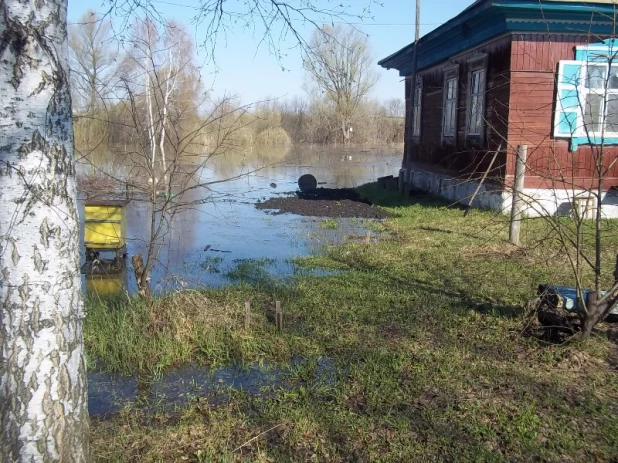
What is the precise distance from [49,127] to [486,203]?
1215 centimetres

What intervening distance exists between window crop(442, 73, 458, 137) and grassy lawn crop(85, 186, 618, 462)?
858 cm

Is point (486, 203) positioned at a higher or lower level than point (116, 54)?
lower

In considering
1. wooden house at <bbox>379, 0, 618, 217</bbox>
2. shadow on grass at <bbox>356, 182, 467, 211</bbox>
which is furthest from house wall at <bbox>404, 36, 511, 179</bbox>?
shadow on grass at <bbox>356, 182, 467, 211</bbox>

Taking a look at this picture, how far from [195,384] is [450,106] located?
1351cm

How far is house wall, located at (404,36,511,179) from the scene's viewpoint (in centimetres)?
1236

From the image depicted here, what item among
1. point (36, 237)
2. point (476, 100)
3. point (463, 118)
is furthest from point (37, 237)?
point (463, 118)

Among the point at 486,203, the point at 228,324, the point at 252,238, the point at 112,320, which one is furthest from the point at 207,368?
the point at 486,203

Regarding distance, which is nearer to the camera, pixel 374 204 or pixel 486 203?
pixel 486 203

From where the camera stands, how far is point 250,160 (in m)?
37.3

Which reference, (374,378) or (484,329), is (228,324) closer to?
(374,378)

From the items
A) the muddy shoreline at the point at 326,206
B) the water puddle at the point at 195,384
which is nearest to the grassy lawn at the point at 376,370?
the water puddle at the point at 195,384

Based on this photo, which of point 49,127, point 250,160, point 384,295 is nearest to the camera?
point 49,127

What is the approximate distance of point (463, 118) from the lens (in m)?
14.9

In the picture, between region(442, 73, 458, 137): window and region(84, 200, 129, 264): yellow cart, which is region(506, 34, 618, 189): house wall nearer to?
region(442, 73, 458, 137): window
